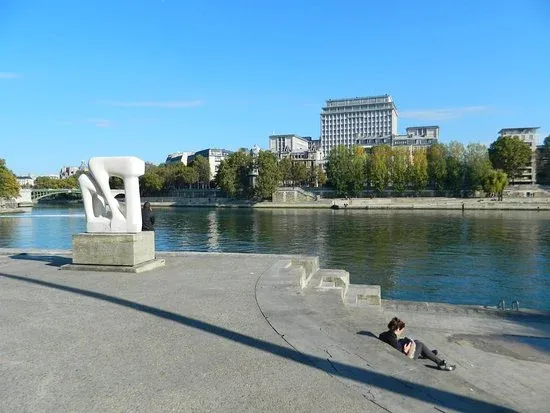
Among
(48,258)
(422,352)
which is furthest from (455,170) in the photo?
(422,352)

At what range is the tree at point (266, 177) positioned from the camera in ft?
348

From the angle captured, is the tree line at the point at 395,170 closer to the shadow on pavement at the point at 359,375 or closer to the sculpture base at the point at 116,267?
the sculpture base at the point at 116,267

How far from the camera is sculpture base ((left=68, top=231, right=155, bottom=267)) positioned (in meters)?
11.9

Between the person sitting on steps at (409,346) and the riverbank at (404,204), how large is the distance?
83.0m

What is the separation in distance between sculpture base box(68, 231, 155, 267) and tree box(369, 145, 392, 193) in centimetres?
9535

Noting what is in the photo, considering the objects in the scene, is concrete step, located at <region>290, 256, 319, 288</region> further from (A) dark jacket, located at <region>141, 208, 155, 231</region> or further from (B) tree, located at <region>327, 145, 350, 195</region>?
(B) tree, located at <region>327, 145, 350, 195</region>

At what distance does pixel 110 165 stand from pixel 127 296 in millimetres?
4685

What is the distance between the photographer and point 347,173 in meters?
106

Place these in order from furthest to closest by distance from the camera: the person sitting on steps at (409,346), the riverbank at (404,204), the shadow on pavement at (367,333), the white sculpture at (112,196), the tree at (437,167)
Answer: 1. the tree at (437,167)
2. the riverbank at (404,204)
3. the white sculpture at (112,196)
4. the shadow on pavement at (367,333)
5. the person sitting on steps at (409,346)

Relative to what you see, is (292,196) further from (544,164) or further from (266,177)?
(544,164)

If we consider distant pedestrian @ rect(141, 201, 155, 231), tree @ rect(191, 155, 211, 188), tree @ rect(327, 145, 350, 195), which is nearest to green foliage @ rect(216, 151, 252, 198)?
tree @ rect(327, 145, 350, 195)

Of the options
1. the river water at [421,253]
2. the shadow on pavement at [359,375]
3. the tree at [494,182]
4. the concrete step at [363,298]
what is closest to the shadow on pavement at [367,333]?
the shadow on pavement at [359,375]

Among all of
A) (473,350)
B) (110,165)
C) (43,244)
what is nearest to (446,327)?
(473,350)

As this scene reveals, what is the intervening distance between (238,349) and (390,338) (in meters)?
2.53
